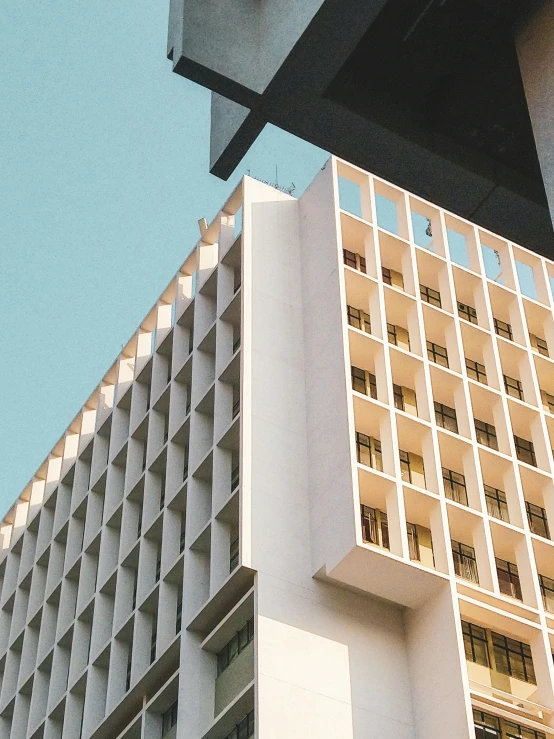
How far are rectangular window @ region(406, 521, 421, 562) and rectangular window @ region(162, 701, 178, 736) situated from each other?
745cm

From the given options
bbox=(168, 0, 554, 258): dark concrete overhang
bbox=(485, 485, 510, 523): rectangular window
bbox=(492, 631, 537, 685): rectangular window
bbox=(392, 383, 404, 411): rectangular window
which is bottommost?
bbox=(168, 0, 554, 258): dark concrete overhang

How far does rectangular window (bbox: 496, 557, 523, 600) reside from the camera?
105 ft

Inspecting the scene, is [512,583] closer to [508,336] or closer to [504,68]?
[508,336]

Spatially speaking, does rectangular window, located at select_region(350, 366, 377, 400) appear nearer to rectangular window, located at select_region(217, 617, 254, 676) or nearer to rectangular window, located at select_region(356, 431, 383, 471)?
rectangular window, located at select_region(356, 431, 383, 471)

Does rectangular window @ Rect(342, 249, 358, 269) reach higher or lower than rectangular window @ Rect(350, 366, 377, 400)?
higher

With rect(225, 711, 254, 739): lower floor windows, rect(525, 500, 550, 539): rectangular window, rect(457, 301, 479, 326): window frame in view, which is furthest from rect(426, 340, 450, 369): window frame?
rect(225, 711, 254, 739): lower floor windows

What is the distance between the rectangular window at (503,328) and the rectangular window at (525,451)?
4.07 m

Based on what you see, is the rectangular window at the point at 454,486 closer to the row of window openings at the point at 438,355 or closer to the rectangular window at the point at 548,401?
the row of window openings at the point at 438,355

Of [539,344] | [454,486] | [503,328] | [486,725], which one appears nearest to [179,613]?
[454,486]

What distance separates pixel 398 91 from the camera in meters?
8.83

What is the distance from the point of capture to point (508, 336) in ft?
129

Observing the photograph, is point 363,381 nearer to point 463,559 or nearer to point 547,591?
point 463,559

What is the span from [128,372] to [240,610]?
17.3m

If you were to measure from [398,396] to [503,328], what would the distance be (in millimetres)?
5971
